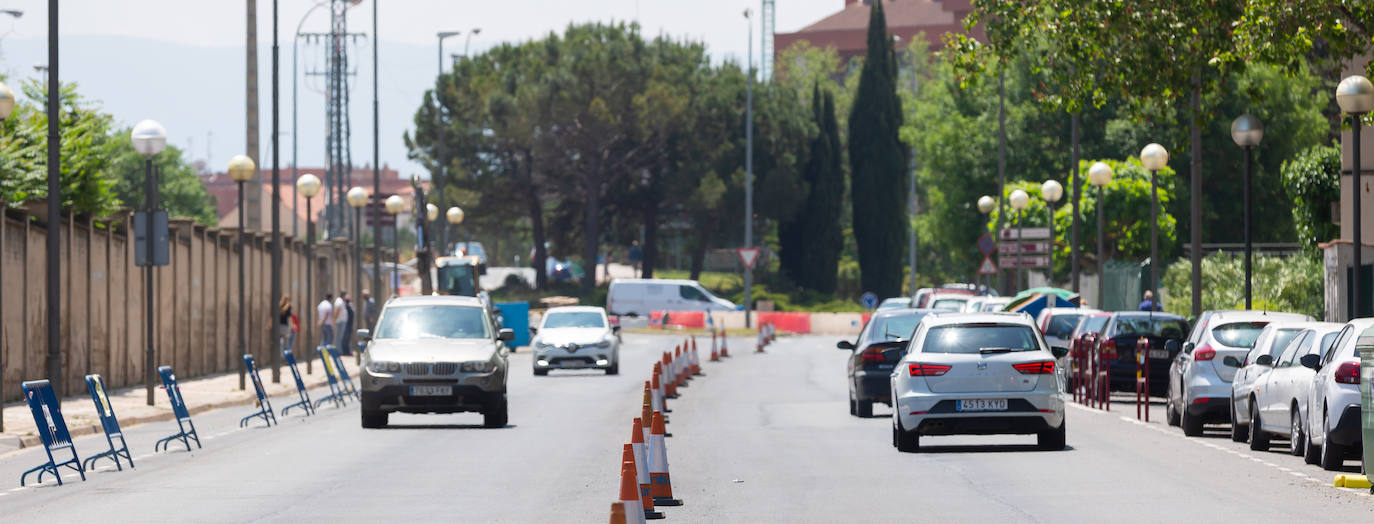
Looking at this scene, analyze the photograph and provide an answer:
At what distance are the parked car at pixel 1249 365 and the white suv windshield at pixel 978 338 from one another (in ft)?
8.47

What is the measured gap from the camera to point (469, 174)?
85.8 m

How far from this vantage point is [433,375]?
2433 centimetres

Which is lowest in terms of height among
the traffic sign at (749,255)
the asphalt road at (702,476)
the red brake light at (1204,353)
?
the asphalt road at (702,476)

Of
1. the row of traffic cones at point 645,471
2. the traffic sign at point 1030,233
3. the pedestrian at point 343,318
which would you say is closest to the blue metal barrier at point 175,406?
the row of traffic cones at point 645,471

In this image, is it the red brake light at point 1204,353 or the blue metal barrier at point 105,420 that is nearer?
the blue metal barrier at point 105,420

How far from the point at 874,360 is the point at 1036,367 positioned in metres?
6.03

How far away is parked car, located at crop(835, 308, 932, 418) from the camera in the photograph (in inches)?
1012

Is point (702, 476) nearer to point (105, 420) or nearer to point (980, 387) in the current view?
point (980, 387)

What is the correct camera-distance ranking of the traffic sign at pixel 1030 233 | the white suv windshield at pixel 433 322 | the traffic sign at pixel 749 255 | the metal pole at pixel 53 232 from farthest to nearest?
the traffic sign at pixel 749 255
the traffic sign at pixel 1030 233
the white suv windshield at pixel 433 322
the metal pole at pixel 53 232

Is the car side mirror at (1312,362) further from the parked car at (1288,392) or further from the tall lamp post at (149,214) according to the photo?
the tall lamp post at (149,214)

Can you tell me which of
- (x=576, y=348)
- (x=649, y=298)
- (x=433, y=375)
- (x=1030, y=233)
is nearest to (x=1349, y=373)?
(x=433, y=375)

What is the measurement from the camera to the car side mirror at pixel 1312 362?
1789cm

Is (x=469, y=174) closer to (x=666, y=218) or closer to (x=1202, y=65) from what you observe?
(x=666, y=218)

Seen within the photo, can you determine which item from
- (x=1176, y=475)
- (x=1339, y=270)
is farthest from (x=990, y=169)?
(x=1176, y=475)
